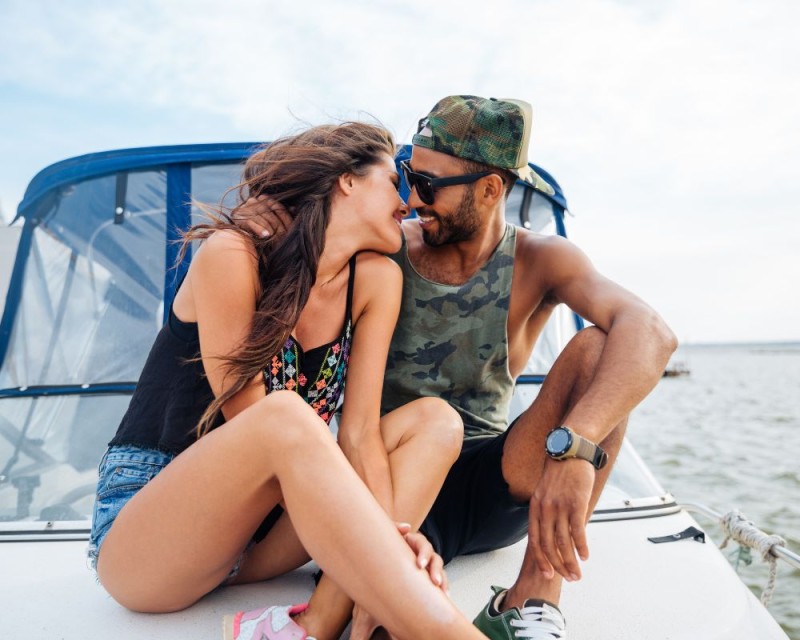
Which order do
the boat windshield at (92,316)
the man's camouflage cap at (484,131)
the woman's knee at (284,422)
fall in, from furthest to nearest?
the boat windshield at (92,316), the man's camouflage cap at (484,131), the woman's knee at (284,422)

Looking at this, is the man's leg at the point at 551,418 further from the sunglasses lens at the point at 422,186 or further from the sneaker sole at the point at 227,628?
the sneaker sole at the point at 227,628

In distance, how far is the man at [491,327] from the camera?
2.03 metres

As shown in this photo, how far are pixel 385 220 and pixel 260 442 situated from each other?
86 cm

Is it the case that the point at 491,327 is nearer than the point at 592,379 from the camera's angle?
No

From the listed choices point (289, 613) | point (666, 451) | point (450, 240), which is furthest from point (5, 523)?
point (666, 451)

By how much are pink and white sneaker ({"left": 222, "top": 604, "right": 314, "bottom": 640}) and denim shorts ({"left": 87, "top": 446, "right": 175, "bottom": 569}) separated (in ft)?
1.40

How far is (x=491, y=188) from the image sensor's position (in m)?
2.41

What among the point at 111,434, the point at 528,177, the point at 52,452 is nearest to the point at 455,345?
the point at 528,177

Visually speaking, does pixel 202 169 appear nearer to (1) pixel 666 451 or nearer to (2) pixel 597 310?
(2) pixel 597 310

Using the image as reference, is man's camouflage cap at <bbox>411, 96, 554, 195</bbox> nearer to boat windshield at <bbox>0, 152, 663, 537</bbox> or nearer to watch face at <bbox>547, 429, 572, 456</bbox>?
watch face at <bbox>547, 429, 572, 456</bbox>

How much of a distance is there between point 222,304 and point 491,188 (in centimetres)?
105

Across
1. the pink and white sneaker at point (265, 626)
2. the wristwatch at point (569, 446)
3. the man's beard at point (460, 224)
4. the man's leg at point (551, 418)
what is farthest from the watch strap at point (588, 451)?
the man's beard at point (460, 224)

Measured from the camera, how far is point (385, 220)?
2.14 m

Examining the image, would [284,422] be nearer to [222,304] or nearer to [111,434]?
[222,304]
